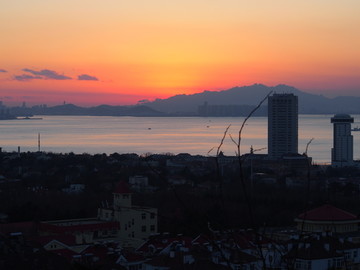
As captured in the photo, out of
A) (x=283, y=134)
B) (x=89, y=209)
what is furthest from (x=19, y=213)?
(x=283, y=134)

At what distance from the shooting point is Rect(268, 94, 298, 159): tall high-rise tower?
38062mm

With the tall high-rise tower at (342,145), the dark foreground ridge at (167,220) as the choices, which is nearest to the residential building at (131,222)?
the dark foreground ridge at (167,220)

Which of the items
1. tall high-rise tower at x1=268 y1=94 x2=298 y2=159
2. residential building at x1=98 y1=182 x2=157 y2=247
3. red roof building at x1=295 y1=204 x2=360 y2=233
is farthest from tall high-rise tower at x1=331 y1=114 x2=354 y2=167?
red roof building at x1=295 y1=204 x2=360 y2=233

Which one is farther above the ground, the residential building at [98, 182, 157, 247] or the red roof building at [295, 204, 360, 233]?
the red roof building at [295, 204, 360, 233]

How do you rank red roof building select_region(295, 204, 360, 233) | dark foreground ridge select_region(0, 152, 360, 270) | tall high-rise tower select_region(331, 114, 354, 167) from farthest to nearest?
tall high-rise tower select_region(331, 114, 354, 167), red roof building select_region(295, 204, 360, 233), dark foreground ridge select_region(0, 152, 360, 270)

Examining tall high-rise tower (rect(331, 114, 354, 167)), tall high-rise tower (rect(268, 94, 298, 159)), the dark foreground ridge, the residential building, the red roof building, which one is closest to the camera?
the dark foreground ridge

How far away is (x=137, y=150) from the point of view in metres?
40.1

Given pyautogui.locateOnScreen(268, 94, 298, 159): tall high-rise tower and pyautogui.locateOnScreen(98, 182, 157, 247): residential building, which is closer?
pyautogui.locateOnScreen(98, 182, 157, 247): residential building

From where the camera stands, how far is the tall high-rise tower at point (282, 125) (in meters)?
38.1

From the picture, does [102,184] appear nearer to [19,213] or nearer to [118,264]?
[19,213]

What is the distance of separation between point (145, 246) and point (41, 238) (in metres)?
1.08

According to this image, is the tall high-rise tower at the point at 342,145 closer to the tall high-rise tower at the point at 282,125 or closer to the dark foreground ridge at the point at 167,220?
the tall high-rise tower at the point at 282,125

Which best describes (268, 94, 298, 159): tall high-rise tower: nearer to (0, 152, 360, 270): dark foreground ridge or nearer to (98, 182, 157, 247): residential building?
(0, 152, 360, 270): dark foreground ridge

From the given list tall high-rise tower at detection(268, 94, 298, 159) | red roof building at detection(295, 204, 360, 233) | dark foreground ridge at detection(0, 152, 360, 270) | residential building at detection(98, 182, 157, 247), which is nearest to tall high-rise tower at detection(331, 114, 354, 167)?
tall high-rise tower at detection(268, 94, 298, 159)
